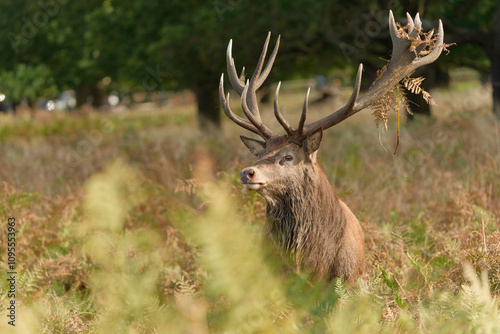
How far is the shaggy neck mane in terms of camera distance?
337cm

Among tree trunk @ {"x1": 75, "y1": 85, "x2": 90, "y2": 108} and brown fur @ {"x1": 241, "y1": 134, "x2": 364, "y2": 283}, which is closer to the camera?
brown fur @ {"x1": 241, "y1": 134, "x2": 364, "y2": 283}

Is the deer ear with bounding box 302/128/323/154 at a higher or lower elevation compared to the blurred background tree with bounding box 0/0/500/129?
higher

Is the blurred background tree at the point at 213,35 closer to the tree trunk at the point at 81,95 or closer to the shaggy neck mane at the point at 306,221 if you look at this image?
the shaggy neck mane at the point at 306,221

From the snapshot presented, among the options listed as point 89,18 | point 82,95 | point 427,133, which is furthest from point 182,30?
point 82,95

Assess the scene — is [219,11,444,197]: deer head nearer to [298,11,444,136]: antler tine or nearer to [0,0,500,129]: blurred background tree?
[298,11,444,136]: antler tine

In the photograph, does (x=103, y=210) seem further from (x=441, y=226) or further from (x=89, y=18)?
(x=89, y=18)

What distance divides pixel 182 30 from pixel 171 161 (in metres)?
4.02

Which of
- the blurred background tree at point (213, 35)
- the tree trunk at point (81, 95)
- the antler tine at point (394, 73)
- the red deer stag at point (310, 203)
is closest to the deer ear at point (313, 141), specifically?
the red deer stag at point (310, 203)

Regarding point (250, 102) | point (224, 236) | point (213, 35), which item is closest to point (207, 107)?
point (213, 35)

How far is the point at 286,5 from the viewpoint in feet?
34.4

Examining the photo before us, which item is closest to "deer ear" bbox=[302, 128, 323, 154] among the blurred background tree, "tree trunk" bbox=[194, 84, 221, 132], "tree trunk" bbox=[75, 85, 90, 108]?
the blurred background tree

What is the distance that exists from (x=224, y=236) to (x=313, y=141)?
2.66 meters

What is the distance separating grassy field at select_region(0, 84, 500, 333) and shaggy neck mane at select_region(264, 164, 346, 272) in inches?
16.4

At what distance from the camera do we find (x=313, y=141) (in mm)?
3428
